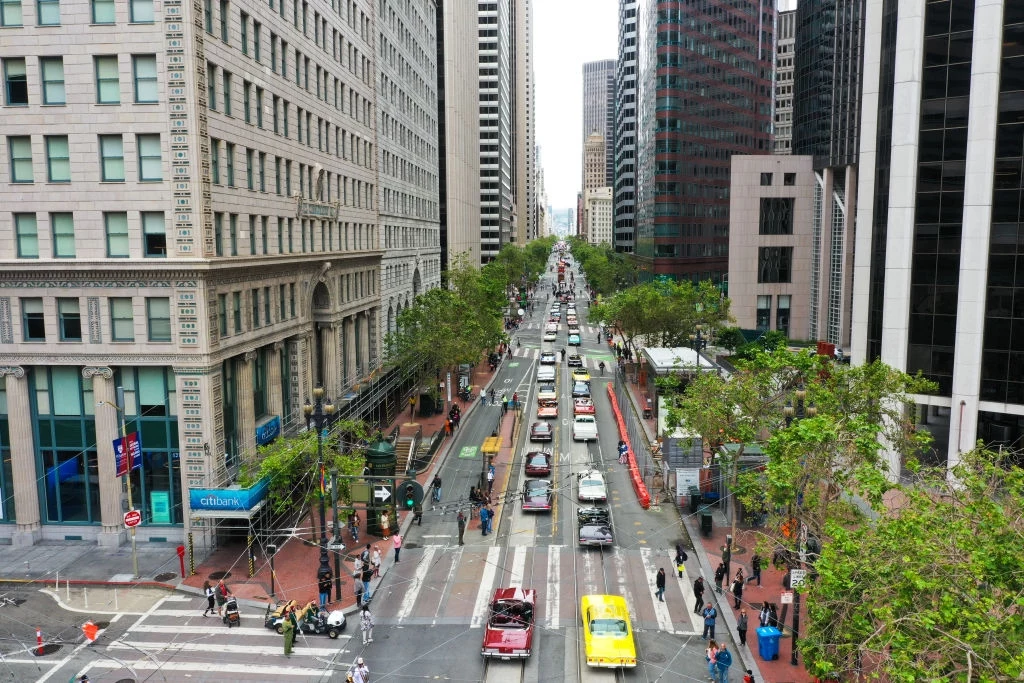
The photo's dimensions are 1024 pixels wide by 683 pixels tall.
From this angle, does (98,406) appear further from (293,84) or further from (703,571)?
(703,571)

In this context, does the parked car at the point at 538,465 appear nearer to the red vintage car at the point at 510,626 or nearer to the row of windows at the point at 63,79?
the red vintage car at the point at 510,626

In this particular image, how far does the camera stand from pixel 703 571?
107 feet

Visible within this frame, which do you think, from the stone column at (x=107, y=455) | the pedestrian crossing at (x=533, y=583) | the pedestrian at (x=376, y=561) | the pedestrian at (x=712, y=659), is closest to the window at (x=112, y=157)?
the stone column at (x=107, y=455)

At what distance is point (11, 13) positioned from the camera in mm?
32875

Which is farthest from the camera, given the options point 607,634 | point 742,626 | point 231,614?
point 231,614

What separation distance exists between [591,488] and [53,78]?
3022 centimetres

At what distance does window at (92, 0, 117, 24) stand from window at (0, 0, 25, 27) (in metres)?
3.14

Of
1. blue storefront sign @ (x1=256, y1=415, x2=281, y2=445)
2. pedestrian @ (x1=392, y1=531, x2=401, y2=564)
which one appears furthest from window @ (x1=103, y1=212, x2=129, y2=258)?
pedestrian @ (x1=392, y1=531, x2=401, y2=564)

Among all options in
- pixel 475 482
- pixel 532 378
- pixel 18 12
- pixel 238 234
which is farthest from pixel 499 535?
pixel 532 378

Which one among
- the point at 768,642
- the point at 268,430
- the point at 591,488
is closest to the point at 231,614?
the point at 268,430

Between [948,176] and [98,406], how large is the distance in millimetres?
43749

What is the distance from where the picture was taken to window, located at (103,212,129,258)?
110 ft

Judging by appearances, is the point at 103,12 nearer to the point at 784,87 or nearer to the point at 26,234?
the point at 26,234

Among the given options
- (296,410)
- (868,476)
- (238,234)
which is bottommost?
(296,410)
